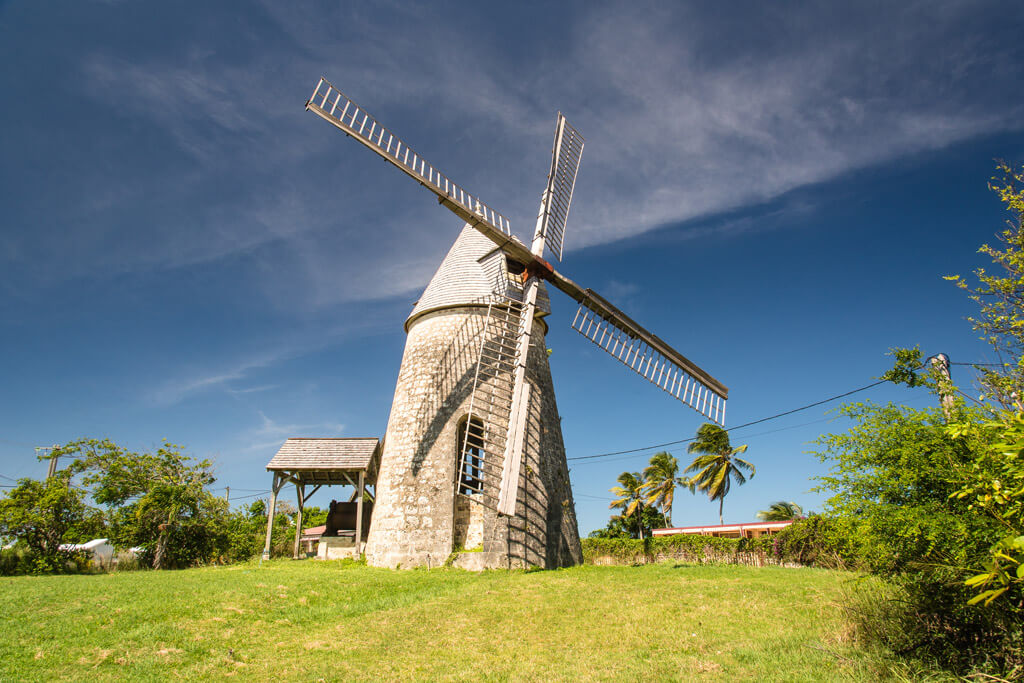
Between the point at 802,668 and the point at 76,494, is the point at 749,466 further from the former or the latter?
the point at 76,494

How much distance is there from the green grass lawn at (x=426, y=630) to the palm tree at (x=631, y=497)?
960 inches

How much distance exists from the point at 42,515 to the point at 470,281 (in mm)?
12700

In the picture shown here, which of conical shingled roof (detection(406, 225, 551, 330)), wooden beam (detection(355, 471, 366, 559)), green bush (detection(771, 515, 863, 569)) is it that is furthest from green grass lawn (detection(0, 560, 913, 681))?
conical shingled roof (detection(406, 225, 551, 330))

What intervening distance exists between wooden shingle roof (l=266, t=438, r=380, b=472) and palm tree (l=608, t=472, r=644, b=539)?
22.2m

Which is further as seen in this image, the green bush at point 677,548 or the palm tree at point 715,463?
the palm tree at point 715,463

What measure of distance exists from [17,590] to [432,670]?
790 centimetres

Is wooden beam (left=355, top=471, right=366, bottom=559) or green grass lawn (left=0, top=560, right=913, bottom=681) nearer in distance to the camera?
green grass lawn (left=0, top=560, right=913, bottom=681)

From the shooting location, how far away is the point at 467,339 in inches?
586

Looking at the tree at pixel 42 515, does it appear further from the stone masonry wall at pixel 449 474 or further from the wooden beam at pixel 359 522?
the stone masonry wall at pixel 449 474

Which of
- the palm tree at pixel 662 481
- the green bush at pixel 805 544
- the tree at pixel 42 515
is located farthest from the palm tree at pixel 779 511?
the tree at pixel 42 515

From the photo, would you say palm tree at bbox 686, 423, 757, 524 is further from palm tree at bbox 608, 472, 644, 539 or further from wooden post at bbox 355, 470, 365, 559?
wooden post at bbox 355, 470, 365, 559

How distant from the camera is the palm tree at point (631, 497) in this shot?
34.2 metres

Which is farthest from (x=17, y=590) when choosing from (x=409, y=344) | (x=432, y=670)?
(x=409, y=344)

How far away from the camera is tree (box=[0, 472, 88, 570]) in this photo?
12.9 meters
